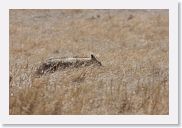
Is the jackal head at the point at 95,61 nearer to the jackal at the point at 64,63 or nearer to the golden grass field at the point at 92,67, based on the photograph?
the jackal at the point at 64,63

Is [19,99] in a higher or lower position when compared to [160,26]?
lower

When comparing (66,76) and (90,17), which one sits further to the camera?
(90,17)

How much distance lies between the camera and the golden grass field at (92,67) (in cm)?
544

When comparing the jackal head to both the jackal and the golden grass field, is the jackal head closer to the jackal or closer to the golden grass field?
the jackal

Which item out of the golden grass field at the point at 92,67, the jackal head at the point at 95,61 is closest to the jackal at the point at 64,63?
the jackal head at the point at 95,61

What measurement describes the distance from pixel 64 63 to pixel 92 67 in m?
0.39

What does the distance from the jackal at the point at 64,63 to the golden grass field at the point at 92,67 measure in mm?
114

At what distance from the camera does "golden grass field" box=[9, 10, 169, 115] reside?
5.44 meters

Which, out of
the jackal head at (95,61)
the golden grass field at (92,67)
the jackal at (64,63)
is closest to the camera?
the golden grass field at (92,67)

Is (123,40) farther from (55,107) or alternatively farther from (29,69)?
(55,107)

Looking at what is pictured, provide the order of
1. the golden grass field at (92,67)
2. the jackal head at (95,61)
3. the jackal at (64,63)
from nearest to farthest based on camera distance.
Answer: the golden grass field at (92,67) → the jackal at (64,63) → the jackal head at (95,61)
